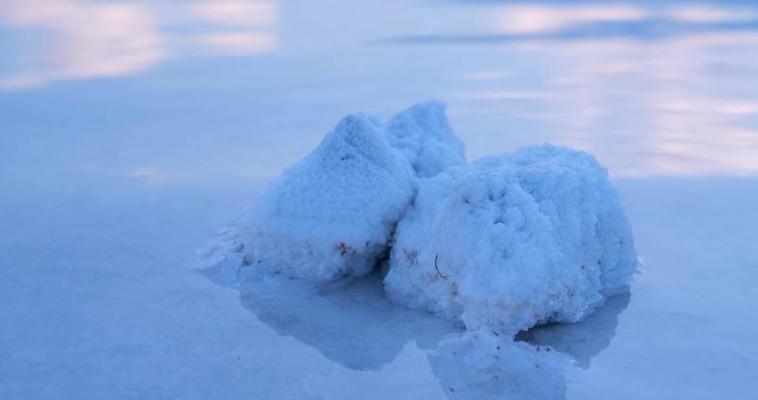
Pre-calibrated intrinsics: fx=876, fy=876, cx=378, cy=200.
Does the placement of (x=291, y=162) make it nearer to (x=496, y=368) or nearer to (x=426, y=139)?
(x=426, y=139)

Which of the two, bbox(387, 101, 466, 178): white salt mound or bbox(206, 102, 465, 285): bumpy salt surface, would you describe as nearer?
bbox(206, 102, 465, 285): bumpy salt surface

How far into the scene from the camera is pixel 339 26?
9992 millimetres

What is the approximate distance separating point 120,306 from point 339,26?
24.5 ft

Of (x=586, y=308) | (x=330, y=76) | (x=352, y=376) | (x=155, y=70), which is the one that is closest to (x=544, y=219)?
(x=586, y=308)

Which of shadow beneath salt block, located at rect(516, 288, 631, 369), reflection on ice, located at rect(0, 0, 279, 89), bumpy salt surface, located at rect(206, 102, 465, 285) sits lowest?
reflection on ice, located at rect(0, 0, 279, 89)

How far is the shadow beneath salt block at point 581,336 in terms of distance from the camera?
263 centimetres

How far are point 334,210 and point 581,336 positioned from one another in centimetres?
95

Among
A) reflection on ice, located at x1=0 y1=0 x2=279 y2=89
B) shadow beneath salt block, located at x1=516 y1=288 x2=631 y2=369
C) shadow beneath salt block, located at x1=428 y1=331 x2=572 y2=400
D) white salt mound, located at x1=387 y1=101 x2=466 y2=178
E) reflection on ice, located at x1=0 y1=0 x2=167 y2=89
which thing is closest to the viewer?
shadow beneath salt block, located at x1=428 y1=331 x2=572 y2=400

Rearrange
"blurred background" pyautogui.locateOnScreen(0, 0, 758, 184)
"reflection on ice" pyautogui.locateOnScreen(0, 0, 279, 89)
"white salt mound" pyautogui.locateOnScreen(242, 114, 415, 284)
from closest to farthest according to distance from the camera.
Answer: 1. "white salt mound" pyautogui.locateOnScreen(242, 114, 415, 284)
2. "blurred background" pyautogui.locateOnScreen(0, 0, 758, 184)
3. "reflection on ice" pyautogui.locateOnScreen(0, 0, 279, 89)

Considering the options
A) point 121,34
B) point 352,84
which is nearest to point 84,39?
point 121,34

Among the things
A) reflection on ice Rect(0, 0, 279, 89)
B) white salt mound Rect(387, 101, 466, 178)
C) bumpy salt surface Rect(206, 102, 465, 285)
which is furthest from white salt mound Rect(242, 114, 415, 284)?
reflection on ice Rect(0, 0, 279, 89)

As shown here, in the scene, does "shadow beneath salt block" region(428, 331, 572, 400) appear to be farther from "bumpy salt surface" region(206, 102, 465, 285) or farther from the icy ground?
"bumpy salt surface" region(206, 102, 465, 285)

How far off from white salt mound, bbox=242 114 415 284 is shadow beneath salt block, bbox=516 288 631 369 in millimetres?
686

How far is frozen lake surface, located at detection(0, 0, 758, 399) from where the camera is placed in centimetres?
253
